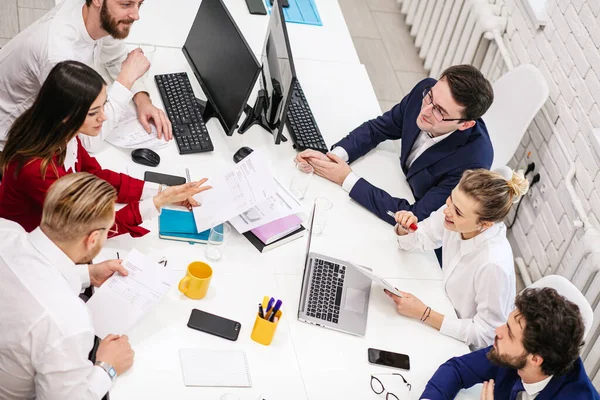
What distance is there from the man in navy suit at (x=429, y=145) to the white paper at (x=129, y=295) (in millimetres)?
936

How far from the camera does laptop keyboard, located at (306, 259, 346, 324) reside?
2564 mm

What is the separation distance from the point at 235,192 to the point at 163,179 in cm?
34

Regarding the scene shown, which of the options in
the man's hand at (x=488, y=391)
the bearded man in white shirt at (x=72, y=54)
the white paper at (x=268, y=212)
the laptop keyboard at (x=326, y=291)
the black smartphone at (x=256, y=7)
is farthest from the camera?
the black smartphone at (x=256, y=7)

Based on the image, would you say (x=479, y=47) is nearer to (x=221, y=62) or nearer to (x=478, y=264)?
(x=221, y=62)

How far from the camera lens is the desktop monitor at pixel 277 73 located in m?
2.83

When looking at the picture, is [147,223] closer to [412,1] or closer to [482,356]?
[482,356]

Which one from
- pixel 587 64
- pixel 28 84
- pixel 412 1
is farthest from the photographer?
pixel 412 1

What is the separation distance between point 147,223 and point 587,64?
2264mm

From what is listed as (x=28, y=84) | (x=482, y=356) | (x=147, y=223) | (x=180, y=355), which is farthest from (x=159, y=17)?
(x=482, y=356)

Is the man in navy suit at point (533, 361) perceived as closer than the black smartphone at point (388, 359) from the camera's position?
Yes

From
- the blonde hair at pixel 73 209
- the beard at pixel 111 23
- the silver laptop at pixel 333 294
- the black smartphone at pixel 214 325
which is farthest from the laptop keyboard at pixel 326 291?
the beard at pixel 111 23

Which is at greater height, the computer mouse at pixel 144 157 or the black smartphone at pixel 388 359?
the computer mouse at pixel 144 157

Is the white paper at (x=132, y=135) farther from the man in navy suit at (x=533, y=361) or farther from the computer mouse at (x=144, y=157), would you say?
the man in navy suit at (x=533, y=361)

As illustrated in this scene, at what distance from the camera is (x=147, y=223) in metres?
2.68
